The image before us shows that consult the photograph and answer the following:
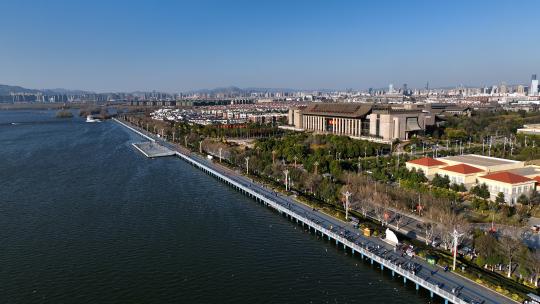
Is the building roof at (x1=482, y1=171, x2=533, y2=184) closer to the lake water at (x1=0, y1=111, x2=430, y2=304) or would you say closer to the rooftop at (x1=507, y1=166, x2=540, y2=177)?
the rooftop at (x1=507, y1=166, x2=540, y2=177)

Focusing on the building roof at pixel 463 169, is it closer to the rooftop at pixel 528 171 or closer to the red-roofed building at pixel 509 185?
the red-roofed building at pixel 509 185

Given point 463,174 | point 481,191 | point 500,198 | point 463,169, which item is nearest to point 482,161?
point 463,169

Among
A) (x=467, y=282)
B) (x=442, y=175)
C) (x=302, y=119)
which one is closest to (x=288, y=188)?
(x=442, y=175)

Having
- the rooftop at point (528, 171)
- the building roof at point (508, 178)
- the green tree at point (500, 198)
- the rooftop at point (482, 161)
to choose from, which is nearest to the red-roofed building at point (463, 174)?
the building roof at point (508, 178)

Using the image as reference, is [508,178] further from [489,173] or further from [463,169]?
[463,169]

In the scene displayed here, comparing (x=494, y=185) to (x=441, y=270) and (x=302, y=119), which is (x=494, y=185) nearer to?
(x=441, y=270)

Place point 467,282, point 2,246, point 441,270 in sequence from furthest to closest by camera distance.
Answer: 1. point 2,246
2. point 441,270
3. point 467,282
